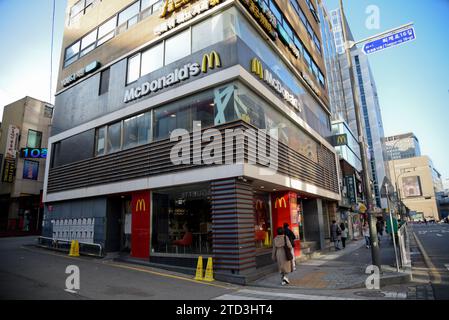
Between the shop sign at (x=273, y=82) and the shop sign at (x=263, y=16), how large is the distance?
2176mm

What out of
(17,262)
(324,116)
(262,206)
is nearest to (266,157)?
(262,206)

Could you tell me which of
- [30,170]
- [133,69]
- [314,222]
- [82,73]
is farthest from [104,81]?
[30,170]

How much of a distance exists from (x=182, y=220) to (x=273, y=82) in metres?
7.82

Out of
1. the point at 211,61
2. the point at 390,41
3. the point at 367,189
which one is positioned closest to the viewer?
the point at 390,41

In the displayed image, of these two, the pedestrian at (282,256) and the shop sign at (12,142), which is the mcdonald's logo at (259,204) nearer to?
the pedestrian at (282,256)

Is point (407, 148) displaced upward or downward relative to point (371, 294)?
upward

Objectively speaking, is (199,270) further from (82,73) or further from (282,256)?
(82,73)

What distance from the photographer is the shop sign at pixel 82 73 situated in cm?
1705

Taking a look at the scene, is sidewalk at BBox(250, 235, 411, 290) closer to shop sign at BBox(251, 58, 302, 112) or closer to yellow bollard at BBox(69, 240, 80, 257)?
shop sign at BBox(251, 58, 302, 112)

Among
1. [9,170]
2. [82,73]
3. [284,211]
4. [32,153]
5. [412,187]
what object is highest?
[412,187]

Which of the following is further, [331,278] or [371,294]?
[331,278]

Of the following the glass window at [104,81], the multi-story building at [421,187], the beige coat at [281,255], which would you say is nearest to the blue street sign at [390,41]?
the beige coat at [281,255]

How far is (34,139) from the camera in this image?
33.1 metres
